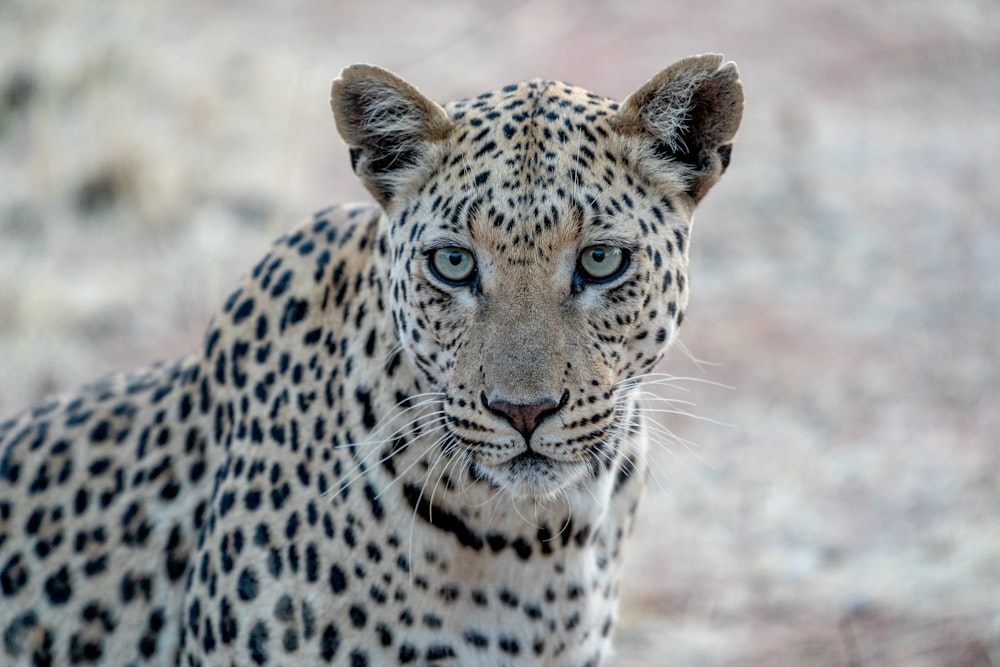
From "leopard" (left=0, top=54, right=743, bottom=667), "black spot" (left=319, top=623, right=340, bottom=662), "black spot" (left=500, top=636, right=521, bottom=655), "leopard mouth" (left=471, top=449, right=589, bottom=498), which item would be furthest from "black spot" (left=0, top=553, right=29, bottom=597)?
"leopard mouth" (left=471, top=449, right=589, bottom=498)

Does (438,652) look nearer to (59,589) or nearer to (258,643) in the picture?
(258,643)

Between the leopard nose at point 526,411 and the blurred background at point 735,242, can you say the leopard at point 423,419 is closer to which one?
the leopard nose at point 526,411

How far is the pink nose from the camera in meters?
3.96

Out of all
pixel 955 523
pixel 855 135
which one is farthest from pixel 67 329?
pixel 855 135

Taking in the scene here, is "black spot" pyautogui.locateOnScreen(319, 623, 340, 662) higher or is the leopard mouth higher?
the leopard mouth

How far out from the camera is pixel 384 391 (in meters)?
4.45

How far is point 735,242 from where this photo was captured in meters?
12.1

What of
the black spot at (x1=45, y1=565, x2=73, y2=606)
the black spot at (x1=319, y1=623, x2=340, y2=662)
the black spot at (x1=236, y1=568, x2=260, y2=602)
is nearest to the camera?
the black spot at (x1=319, y1=623, x2=340, y2=662)

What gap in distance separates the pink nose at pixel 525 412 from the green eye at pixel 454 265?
41 cm

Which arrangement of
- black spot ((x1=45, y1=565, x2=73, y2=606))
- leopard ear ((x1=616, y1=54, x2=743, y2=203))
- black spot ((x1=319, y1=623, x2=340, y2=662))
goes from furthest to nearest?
Result: black spot ((x1=45, y1=565, x2=73, y2=606))
black spot ((x1=319, y1=623, x2=340, y2=662))
leopard ear ((x1=616, y1=54, x2=743, y2=203))

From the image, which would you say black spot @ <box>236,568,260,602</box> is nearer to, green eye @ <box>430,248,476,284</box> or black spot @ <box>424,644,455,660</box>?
black spot @ <box>424,644,455,660</box>

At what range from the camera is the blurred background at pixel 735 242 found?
7.75 metres

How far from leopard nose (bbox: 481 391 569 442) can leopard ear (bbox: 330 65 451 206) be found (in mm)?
837

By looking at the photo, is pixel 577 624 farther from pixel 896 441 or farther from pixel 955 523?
pixel 896 441
